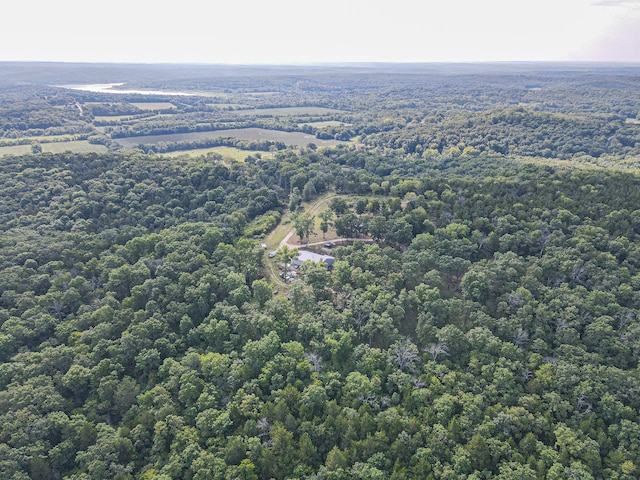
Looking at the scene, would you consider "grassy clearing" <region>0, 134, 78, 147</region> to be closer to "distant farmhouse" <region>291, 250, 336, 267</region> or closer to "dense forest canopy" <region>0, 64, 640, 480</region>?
"dense forest canopy" <region>0, 64, 640, 480</region>

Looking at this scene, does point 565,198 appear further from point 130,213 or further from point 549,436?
point 130,213

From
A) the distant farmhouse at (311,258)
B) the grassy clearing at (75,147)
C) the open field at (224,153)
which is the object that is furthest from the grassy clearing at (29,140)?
the distant farmhouse at (311,258)

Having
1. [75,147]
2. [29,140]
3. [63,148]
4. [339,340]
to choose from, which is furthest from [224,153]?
[339,340]

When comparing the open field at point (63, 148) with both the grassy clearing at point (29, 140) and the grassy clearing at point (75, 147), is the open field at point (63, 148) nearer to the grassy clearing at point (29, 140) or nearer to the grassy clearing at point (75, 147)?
the grassy clearing at point (75, 147)

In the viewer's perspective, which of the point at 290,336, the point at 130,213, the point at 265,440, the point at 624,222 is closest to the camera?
the point at 265,440

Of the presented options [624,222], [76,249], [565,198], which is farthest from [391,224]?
[76,249]

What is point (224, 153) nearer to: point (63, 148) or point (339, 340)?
point (63, 148)
